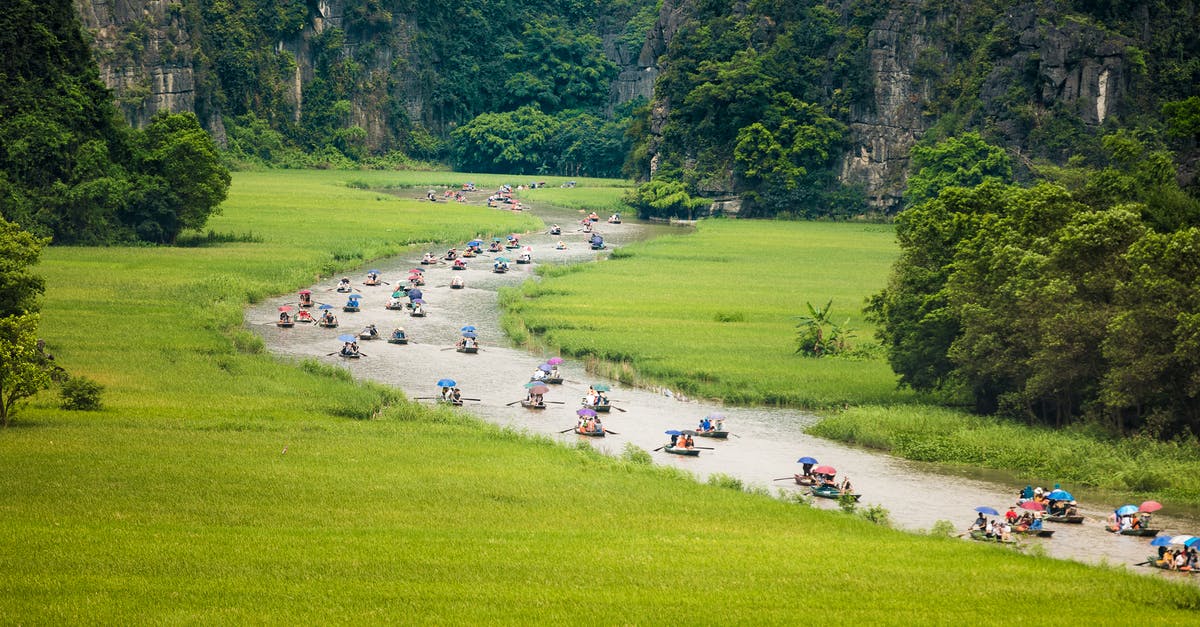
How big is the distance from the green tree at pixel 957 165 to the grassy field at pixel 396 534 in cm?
6273

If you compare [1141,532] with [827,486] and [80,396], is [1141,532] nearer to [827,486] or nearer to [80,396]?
[827,486]

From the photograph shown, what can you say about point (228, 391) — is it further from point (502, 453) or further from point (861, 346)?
point (861, 346)

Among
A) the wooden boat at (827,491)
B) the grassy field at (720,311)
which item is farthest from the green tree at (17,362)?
the grassy field at (720,311)

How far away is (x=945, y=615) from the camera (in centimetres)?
2445

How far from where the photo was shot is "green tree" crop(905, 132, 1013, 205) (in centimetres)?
10006

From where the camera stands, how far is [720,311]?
67562mm

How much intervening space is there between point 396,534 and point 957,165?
80483 millimetres

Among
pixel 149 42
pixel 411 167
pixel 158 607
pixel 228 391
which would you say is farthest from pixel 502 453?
pixel 411 167

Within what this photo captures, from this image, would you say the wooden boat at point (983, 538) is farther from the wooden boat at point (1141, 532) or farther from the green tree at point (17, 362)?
the green tree at point (17, 362)

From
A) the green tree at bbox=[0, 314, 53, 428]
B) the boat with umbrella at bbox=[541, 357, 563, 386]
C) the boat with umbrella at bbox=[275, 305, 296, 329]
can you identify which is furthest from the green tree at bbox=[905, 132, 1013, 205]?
the green tree at bbox=[0, 314, 53, 428]

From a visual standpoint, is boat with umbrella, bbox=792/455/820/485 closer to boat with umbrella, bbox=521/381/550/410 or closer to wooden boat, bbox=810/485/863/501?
wooden boat, bbox=810/485/863/501

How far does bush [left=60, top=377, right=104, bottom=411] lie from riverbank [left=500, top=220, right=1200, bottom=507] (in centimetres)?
1981

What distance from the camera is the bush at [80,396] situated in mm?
40969

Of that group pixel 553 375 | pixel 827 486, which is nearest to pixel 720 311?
pixel 553 375
